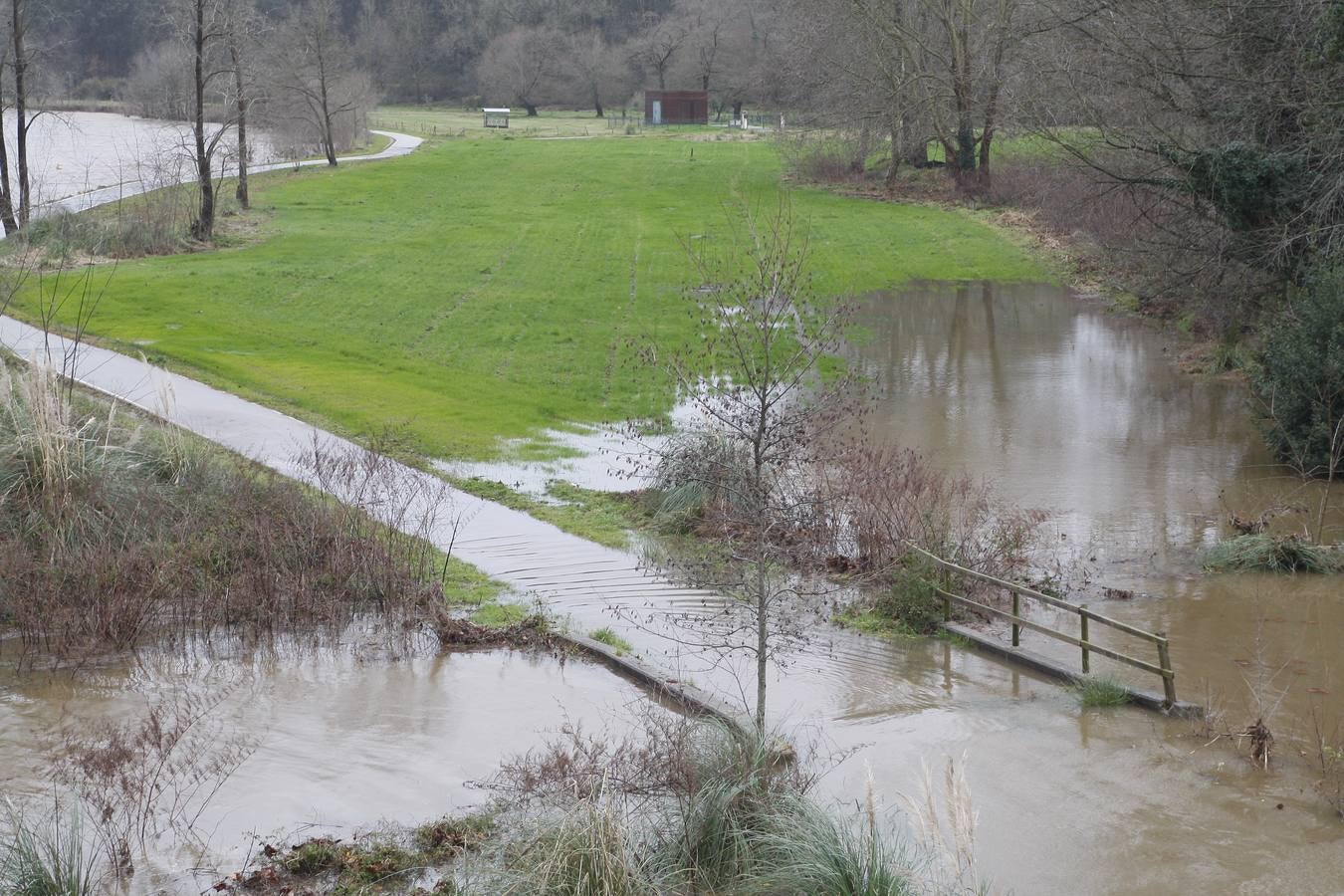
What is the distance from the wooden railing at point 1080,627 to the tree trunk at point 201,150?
3292 centimetres

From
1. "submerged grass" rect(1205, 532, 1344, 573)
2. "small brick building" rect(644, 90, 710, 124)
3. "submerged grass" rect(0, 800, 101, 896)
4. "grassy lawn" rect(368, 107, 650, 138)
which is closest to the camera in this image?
"submerged grass" rect(0, 800, 101, 896)

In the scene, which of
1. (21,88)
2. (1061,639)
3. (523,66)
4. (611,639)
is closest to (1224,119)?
(1061,639)

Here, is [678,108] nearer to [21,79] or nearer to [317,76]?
[317,76]

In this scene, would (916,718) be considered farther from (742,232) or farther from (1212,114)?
(742,232)

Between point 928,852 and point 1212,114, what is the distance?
20312 mm

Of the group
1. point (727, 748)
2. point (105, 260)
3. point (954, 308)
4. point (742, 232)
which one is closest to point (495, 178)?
point (742, 232)

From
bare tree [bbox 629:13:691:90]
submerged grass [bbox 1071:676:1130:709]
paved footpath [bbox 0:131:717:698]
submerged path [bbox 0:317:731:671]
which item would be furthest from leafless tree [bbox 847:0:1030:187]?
bare tree [bbox 629:13:691:90]

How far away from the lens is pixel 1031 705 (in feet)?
38.1

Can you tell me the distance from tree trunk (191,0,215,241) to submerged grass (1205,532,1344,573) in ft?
110

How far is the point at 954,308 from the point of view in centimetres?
3559

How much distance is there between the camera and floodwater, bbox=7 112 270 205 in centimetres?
4569

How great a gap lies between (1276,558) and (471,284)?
82.6 feet

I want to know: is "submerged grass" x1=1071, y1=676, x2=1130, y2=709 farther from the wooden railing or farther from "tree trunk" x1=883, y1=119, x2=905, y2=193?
"tree trunk" x1=883, y1=119, x2=905, y2=193

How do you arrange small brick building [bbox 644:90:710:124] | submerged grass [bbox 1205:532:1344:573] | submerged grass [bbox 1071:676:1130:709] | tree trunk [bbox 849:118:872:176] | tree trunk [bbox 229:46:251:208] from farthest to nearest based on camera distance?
small brick building [bbox 644:90:710:124], tree trunk [bbox 849:118:872:176], tree trunk [bbox 229:46:251:208], submerged grass [bbox 1205:532:1344:573], submerged grass [bbox 1071:676:1130:709]
